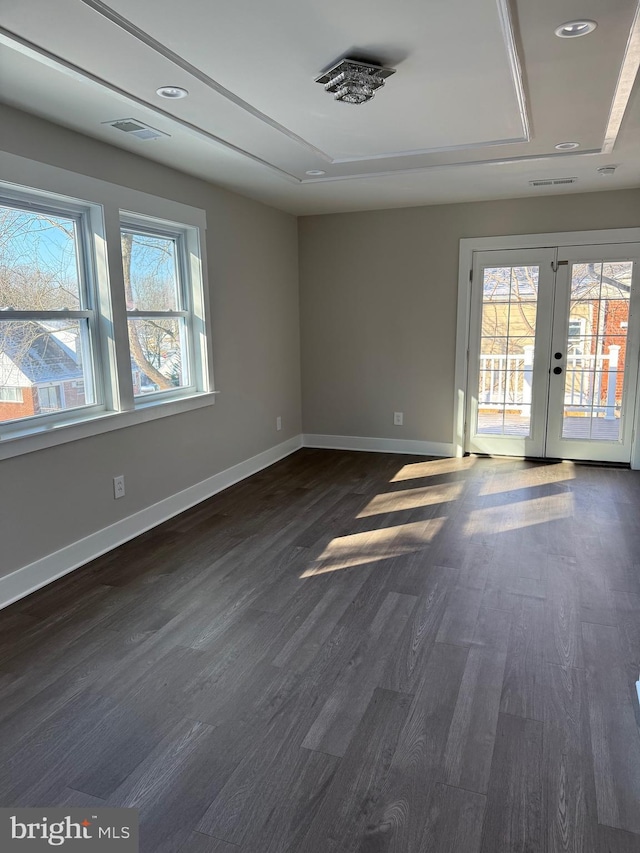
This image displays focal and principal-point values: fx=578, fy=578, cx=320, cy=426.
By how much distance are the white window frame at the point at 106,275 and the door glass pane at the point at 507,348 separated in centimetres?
272

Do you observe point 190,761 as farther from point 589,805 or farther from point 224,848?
point 589,805

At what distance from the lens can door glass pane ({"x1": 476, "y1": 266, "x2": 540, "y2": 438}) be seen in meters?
5.36

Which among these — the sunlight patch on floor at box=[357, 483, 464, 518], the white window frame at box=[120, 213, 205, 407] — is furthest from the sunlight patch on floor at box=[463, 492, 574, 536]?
the white window frame at box=[120, 213, 205, 407]

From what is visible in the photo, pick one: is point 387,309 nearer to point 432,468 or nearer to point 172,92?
point 432,468

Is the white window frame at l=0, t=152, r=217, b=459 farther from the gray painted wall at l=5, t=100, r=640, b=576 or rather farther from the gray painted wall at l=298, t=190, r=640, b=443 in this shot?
the gray painted wall at l=298, t=190, r=640, b=443

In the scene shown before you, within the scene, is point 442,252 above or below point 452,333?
above

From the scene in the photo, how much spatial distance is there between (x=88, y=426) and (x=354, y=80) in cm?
229

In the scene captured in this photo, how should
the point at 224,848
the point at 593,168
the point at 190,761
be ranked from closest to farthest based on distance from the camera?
the point at 224,848
the point at 190,761
the point at 593,168

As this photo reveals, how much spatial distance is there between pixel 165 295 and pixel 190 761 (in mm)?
3156

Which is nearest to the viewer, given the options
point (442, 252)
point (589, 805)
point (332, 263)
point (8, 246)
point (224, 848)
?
point (224, 848)

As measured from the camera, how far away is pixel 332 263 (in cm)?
595

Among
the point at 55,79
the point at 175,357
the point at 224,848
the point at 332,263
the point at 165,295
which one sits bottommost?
the point at 224,848

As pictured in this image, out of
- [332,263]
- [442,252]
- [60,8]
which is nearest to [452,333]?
[442,252]

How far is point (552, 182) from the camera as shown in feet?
15.0
